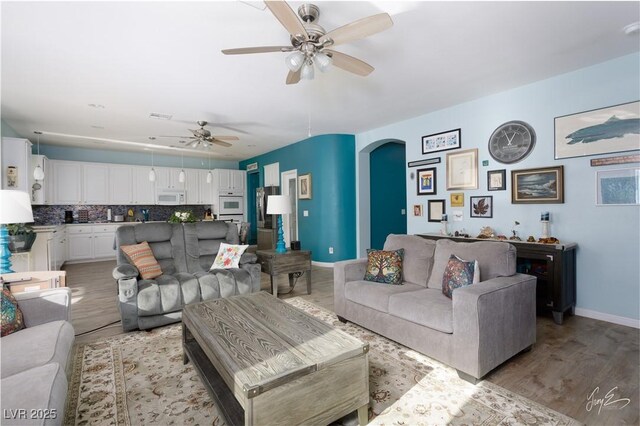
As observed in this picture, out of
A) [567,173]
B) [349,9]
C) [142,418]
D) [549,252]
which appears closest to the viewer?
[142,418]

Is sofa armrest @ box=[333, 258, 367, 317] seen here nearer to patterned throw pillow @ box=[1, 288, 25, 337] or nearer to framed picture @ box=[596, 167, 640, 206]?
patterned throw pillow @ box=[1, 288, 25, 337]

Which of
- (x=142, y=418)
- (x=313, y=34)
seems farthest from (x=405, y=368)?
(x=313, y=34)

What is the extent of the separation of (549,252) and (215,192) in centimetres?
779

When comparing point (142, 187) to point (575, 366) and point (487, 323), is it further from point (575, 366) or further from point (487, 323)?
point (575, 366)

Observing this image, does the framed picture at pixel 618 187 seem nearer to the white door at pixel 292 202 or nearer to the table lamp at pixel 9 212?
the white door at pixel 292 202

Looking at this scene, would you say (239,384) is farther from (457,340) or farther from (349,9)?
(349,9)

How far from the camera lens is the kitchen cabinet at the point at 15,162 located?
487 centimetres

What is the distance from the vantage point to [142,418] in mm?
1720

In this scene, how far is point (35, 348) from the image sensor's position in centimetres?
160

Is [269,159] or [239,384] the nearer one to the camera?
[239,384]

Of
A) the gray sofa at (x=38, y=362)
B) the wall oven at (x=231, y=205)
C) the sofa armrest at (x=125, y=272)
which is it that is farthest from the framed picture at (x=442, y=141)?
the wall oven at (x=231, y=205)

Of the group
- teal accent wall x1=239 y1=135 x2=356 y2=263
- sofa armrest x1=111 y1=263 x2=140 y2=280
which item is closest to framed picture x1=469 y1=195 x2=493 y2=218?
teal accent wall x1=239 y1=135 x2=356 y2=263

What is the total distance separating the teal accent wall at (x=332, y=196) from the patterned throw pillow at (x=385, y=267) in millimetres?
2843

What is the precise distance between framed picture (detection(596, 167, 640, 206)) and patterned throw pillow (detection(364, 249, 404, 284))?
2134 millimetres
